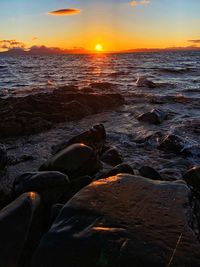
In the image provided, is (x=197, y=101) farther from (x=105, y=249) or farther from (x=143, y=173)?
(x=105, y=249)

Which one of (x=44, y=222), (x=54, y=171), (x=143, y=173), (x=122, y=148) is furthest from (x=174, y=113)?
(x=44, y=222)

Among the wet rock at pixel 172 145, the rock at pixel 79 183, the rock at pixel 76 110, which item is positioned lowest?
the wet rock at pixel 172 145

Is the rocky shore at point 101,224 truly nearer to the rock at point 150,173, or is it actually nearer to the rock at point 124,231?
the rock at point 124,231

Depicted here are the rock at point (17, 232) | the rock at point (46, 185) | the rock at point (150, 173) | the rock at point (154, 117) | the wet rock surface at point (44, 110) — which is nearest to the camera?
the rock at point (17, 232)

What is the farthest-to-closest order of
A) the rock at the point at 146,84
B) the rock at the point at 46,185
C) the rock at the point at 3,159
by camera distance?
the rock at the point at 146,84
the rock at the point at 3,159
the rock at the point at 46,185

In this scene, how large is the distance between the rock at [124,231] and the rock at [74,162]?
140cm

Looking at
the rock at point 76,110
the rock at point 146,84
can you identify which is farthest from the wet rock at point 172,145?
the rock at point 146,84

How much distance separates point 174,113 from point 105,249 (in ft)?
30.8

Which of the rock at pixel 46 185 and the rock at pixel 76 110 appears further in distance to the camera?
the rock at pixel 76 110

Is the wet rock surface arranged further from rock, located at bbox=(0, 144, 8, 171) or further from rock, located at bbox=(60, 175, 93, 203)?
rock, located at bbox=(60, 175, 93, 203)

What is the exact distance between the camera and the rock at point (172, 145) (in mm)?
7227

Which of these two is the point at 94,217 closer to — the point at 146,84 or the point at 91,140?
the point at 91,140

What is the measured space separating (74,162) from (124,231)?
2.36 metres

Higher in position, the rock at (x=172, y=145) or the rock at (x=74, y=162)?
the rock at (x=74, y=162)
